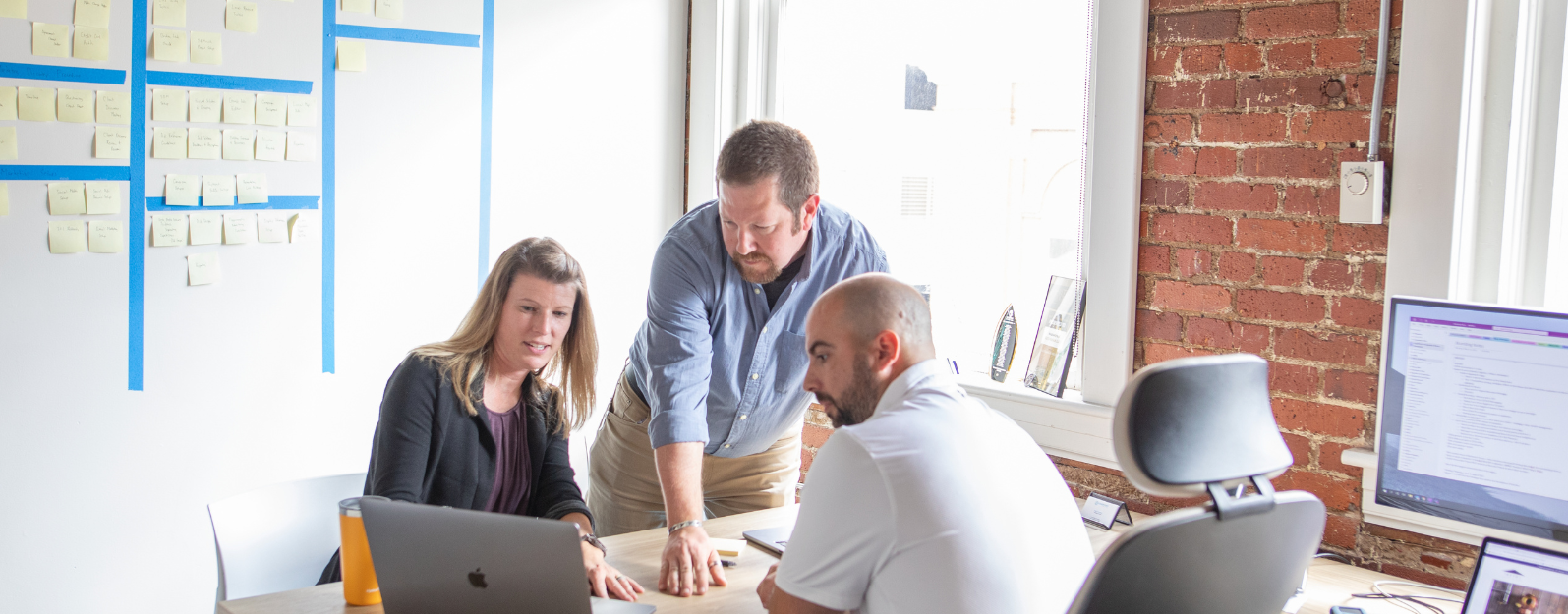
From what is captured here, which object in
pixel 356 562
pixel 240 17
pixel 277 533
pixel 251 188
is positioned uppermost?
pixel 240 17

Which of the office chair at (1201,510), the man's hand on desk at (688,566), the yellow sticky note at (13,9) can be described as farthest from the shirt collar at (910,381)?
the yellow sticky note at (13,9)

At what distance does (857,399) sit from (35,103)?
2045mm

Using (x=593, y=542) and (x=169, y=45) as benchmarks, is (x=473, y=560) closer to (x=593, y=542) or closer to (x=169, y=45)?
(x=593, y=542)

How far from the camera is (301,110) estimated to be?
2.82 metres

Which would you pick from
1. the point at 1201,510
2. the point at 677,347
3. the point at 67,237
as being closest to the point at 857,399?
the point at 1201,510

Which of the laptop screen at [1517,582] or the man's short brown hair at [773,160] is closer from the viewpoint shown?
the laptop screen at [1517,582]

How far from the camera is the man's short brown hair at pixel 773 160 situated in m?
2.10

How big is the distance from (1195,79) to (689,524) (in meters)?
1.55

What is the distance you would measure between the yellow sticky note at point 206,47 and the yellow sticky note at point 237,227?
0.38 meters

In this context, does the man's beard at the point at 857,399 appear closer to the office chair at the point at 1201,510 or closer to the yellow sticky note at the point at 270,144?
the office chair at the point at 1201,510

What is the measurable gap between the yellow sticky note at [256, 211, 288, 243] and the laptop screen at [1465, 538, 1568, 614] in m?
2.73

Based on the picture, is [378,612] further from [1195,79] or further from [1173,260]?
[1195,79]

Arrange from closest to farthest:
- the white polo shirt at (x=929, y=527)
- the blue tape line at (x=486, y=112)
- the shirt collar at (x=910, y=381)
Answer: the white polo shirt at (x=929, y=527) → the shirt collar at (x=910, y=381) → the blue tape line at (x=486, y=112)

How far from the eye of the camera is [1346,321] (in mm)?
2262
